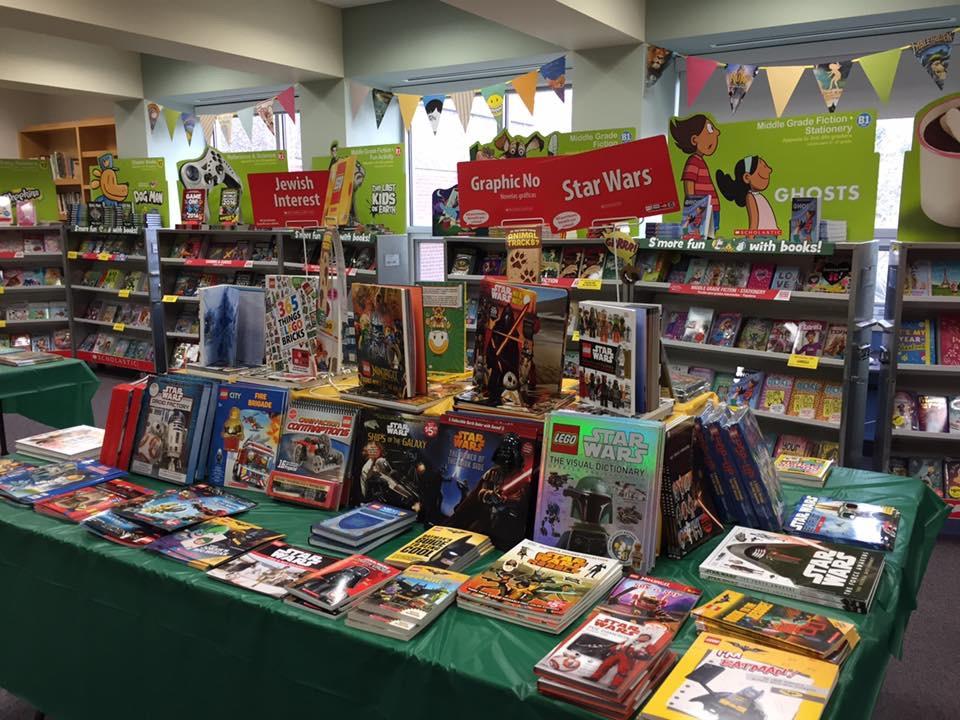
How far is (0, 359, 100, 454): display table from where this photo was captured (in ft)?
14.5

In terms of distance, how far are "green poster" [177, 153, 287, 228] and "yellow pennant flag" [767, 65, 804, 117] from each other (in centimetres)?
443

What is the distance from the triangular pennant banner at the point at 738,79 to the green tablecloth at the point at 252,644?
3259 millimetres

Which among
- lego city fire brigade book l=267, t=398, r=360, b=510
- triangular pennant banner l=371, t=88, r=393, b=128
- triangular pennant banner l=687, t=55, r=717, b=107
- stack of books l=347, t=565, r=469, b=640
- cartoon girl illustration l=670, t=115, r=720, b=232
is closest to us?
stack of books l=347, t=565, r=469, b=640

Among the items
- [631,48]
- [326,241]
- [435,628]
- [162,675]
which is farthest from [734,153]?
[162,675]

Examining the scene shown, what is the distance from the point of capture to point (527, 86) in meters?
5.55

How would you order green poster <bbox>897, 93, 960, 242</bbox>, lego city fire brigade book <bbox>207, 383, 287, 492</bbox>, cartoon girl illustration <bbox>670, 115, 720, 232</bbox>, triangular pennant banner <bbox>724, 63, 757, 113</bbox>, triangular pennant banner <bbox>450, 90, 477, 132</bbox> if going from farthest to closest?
triangular pennant banner <bbox>450, 90, 477, 132</bbox> → triangular pennant banner <bbox>724, 63, 757, 113</bbox> → cartoon girl illustration <bbox>670, 115, 720, 232</bbox> → green poster <bbox>897, 93, 960, 242</bbox> → lego city fire brigade book <bbox>207, 383, 287, 492</bbox>

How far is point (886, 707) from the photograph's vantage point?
266 cm

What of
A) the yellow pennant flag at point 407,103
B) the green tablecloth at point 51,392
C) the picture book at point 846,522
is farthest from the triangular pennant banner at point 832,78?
the green tablecloth at point 51,392

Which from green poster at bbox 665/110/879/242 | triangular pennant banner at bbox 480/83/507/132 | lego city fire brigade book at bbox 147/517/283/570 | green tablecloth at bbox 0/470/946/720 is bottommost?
green tablecloth at bbox 0/470/946/720

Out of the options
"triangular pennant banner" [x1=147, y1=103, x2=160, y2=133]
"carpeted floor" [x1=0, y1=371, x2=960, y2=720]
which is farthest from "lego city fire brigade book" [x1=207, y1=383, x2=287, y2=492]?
"triangular pennant banner" [x1=147, y1=103, x2=160, y2=133]

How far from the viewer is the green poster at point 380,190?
5965 mm

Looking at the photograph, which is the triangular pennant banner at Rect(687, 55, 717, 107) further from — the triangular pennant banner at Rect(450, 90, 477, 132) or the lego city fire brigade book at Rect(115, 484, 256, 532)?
the lego city fire brigade book at Rect(115, 484, 256, 532)

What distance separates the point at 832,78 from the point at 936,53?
570mm

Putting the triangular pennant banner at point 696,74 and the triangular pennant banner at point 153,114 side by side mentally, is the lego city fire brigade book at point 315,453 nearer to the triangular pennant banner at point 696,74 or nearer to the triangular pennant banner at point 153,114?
the triangular pennant banner at point 696,74
